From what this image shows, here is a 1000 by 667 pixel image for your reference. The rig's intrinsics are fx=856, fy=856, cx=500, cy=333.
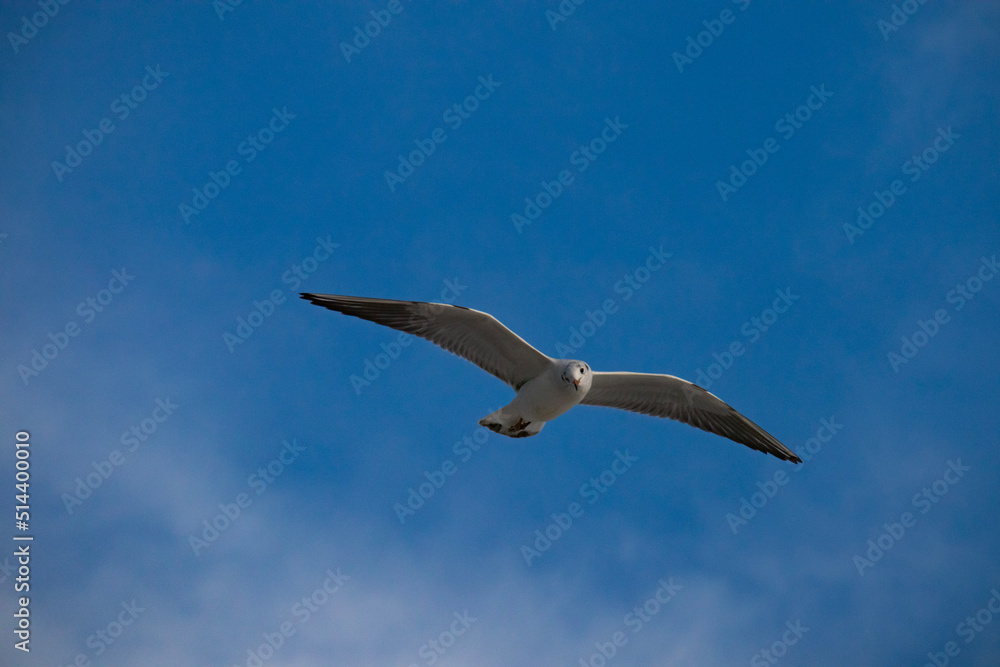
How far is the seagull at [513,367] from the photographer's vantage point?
41.9 ft

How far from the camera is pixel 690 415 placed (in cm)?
1438

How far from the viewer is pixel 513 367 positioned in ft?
43.9

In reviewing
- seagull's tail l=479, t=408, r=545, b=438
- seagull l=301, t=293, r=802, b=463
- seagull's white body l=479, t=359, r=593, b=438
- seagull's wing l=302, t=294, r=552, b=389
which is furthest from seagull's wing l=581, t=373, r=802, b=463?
seagull's wing l=302, t=294, r=552, b=389

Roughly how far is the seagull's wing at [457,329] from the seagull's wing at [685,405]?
135cm

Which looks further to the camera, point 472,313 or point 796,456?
point 796,456

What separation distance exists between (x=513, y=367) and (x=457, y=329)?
1090 millimetres

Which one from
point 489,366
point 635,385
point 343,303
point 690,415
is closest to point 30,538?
point 343,303

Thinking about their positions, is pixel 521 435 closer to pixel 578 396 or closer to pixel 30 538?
pixel 578 396

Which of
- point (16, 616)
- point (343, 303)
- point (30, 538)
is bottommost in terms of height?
point (16, 616)

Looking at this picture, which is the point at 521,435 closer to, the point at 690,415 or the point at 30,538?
the point at 690,415

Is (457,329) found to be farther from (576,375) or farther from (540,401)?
(576,375)

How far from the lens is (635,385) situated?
13.7m

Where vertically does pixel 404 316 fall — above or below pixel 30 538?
above

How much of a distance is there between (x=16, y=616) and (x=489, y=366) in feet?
26.5
